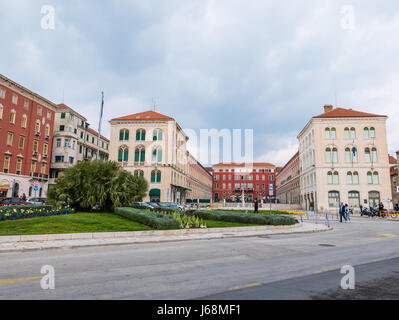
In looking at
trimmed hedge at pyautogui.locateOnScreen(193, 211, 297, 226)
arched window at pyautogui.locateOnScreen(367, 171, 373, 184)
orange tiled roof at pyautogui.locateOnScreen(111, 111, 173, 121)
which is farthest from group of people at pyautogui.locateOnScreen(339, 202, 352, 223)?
orange tiled roof at pyautogui.locateOnScreen(111, 111, 173, 121)

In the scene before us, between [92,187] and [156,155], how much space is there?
34923mm

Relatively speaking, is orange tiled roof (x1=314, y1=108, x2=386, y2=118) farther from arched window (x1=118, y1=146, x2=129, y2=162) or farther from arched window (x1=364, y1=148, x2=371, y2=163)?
arched window (x1=118, y1=146, x2=129, y2=162)

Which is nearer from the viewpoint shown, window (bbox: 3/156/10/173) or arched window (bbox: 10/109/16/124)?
window (bbox: 3/156/10/173)

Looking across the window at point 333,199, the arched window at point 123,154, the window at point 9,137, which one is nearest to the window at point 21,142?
the window at point 9,137

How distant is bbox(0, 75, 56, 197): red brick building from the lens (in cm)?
4341

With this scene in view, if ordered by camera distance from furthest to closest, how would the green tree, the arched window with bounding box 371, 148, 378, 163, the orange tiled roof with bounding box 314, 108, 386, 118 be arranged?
1. the orange tiled roof with bounding box 314, 108, 386, 118
2. the arched window with bounding box 371, 148, 378, 163
3. the green tree

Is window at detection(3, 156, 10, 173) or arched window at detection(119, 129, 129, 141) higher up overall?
arched window at detection(119, 129, 129, 141)

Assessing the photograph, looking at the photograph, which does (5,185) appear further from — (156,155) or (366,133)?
(366,133)

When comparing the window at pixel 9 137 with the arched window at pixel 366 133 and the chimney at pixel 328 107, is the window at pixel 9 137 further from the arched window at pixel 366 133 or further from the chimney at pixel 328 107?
the chimney at pixel 328 107

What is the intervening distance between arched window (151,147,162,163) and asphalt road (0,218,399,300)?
45927 millimetres

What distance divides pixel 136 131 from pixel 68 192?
121ft

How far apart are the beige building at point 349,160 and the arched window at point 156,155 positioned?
2977 cm

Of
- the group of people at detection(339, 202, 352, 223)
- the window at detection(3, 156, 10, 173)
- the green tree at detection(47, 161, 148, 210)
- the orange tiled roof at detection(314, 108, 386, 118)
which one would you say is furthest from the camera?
the orange tiled roof at detection(314, 108, 386, 118)
